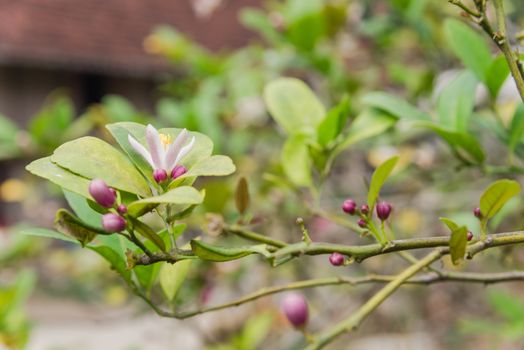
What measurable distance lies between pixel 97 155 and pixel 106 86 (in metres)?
7.18

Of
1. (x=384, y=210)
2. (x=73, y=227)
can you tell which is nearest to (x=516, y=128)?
(x=384, y=210)

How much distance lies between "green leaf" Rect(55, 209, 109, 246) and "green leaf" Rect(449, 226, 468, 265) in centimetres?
25

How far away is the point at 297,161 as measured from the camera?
990mm

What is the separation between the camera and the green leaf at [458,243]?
569 millimetres

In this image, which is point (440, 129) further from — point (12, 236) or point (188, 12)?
point (188, 12)

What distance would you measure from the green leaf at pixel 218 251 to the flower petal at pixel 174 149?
0.06 meters

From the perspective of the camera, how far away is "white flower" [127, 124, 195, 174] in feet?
1.88

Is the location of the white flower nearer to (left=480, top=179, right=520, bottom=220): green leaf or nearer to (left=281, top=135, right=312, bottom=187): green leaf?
(left=480, top=179, right=520, bottom=220): green leaf

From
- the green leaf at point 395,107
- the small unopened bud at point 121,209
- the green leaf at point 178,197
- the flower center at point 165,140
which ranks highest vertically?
the green leaf at point 178,197

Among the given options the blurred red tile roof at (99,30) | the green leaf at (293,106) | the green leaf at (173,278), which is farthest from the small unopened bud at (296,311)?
the blurred red tile roof at (99,30)

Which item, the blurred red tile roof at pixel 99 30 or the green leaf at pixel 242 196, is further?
the blurred red tile roof at pixel 99 30

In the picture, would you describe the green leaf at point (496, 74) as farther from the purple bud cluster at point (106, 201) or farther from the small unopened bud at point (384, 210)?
the purple bud cluster at point (106, 201)

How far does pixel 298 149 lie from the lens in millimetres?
985

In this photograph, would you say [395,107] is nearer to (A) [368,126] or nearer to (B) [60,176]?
(A) [368,126]
